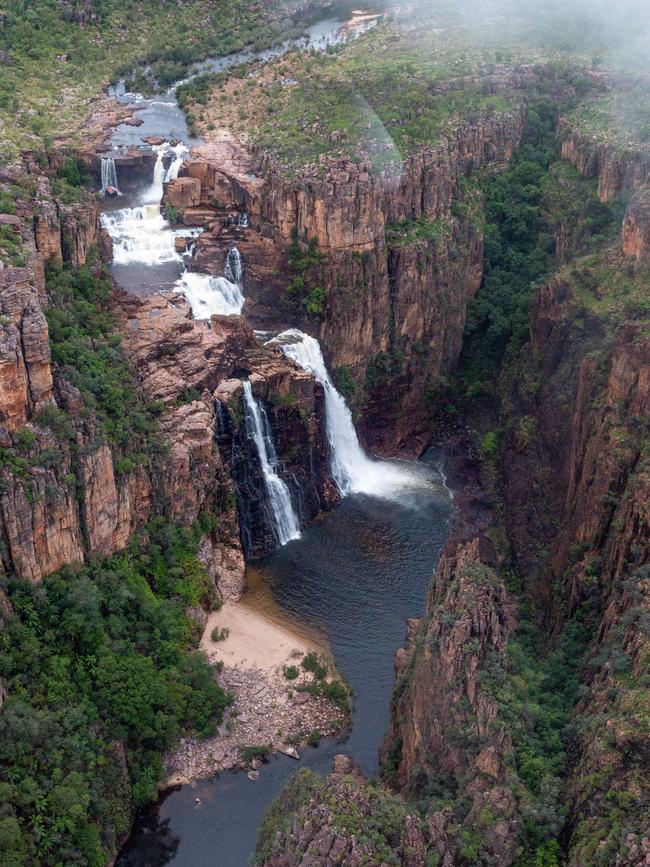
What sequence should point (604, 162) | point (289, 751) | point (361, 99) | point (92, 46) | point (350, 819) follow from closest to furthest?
point (350, 819) < point (289, 751) < point (604, 162) < point (361, 99) < point (92, 46)

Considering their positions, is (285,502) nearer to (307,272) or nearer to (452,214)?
(307,272)

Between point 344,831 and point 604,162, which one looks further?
point 604,162

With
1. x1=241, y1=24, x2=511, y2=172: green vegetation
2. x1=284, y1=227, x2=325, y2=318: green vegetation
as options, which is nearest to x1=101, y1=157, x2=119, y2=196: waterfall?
x1=241, y1=24, x2=511, y2=172: green vegetation

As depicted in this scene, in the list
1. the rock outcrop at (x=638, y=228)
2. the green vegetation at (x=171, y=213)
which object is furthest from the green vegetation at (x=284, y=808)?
the green vegetation at (x=171, y=213)

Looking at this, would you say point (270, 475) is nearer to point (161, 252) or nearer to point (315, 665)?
point (315, 665)

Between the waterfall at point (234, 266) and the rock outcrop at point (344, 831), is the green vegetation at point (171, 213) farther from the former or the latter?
the rock outcrop at point (344, 831)

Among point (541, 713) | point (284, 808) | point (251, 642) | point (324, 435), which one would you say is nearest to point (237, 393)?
point (324, 435)
